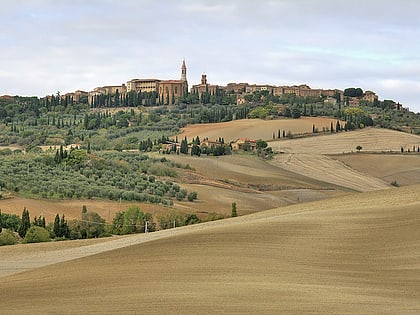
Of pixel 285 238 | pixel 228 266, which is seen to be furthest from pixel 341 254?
pixel 228 266

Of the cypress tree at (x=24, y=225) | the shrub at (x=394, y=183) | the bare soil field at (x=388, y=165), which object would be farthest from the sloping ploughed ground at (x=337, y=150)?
the cypress tree at (x=24, y=225)

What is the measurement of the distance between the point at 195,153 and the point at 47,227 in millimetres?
59353

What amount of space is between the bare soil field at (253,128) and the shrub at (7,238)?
8016cm

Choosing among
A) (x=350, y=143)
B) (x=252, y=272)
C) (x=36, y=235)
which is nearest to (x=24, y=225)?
(x=36, y=235)

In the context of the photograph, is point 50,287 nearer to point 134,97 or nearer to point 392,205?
point 392,205

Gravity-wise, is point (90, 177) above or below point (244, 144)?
below

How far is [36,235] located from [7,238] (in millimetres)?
1998

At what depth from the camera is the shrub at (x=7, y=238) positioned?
164 feet

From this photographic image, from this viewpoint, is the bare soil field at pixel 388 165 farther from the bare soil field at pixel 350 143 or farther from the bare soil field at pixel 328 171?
the bare soil field at pixel 350 143

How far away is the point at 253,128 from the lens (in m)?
138

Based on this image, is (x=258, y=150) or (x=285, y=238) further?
(x=258, y=150)

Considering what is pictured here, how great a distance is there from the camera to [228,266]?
28.6 m

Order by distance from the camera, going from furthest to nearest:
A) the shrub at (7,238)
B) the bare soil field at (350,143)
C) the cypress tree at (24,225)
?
the bare soil field at (350,143), the cypress tree at (24,225), the shrub at (7,238)

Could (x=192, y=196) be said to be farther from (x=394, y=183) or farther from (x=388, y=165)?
(x=388, y=165)
